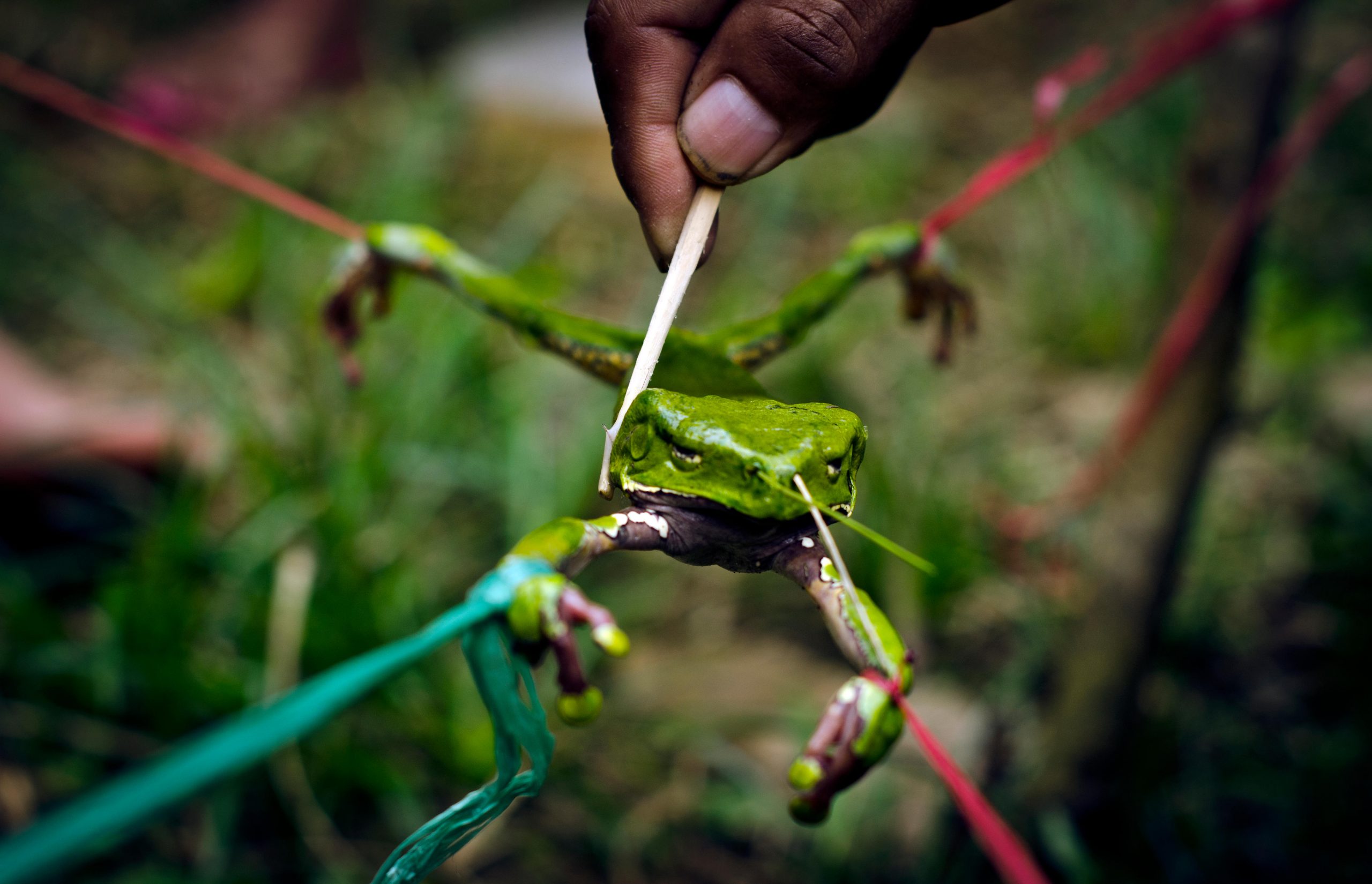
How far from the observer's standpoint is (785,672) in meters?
1.79

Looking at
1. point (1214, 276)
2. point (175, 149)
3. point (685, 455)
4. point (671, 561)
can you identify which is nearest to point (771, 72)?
point (685, 455)

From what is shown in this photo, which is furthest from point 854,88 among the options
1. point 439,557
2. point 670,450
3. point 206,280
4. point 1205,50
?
point 206,280

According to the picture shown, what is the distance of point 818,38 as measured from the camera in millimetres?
661

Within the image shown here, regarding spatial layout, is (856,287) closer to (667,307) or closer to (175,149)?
(667,307)

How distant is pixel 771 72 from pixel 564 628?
429mm

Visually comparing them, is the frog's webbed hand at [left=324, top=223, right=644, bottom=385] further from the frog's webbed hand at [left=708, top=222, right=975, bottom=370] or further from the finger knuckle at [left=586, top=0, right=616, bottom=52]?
the finger knuckle at [left=586, top=0, right=616, bottom=52]

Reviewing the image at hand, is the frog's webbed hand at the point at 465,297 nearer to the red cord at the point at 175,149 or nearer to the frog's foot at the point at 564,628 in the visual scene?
the red cord at the point at 175,149

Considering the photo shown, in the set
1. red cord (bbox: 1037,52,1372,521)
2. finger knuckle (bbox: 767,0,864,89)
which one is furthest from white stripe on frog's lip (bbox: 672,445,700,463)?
red cord (bbox: 1037,52,1372,521)

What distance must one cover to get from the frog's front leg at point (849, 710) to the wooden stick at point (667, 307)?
0.14m

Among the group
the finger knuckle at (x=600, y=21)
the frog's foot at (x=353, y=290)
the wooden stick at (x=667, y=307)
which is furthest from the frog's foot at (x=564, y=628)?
the frog's foot at (x=353, y=290)

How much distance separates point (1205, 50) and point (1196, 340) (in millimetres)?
365

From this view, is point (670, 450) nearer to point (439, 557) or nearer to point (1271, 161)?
point (1271, 161)

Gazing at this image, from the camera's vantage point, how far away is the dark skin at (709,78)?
0.66m

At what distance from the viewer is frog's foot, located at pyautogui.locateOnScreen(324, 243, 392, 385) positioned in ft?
3.02
